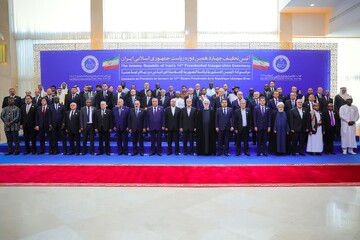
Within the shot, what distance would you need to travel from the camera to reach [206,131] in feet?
25.3

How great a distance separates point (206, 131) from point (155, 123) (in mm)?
1228

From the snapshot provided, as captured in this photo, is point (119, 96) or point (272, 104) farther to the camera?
point (119, 96)

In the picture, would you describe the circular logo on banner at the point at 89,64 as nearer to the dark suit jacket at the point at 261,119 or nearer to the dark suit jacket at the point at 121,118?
the dark suit jacket at the point at 121,118

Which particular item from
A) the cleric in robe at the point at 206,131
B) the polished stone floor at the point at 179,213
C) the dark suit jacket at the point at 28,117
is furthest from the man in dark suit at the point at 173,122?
the dark suit jacket at the point at 28,117

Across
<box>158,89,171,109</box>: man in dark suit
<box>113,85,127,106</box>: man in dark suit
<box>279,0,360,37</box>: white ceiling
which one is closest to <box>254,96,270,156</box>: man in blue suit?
<box>158,89,171,109</box>: man in dark suit

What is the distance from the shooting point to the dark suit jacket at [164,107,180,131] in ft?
25.1

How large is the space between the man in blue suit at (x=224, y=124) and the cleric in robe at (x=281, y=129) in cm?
107

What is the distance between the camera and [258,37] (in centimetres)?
1243

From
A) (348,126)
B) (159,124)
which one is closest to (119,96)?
(159,124)

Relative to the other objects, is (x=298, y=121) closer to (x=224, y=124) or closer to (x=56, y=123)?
(x=224, y=124)

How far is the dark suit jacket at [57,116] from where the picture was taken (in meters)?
7.81

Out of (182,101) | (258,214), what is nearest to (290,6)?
A: (182,101)

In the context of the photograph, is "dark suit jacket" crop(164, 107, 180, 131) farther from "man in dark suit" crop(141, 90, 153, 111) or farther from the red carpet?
the red carpet

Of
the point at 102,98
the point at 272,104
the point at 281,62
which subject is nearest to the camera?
the point at 272,104
